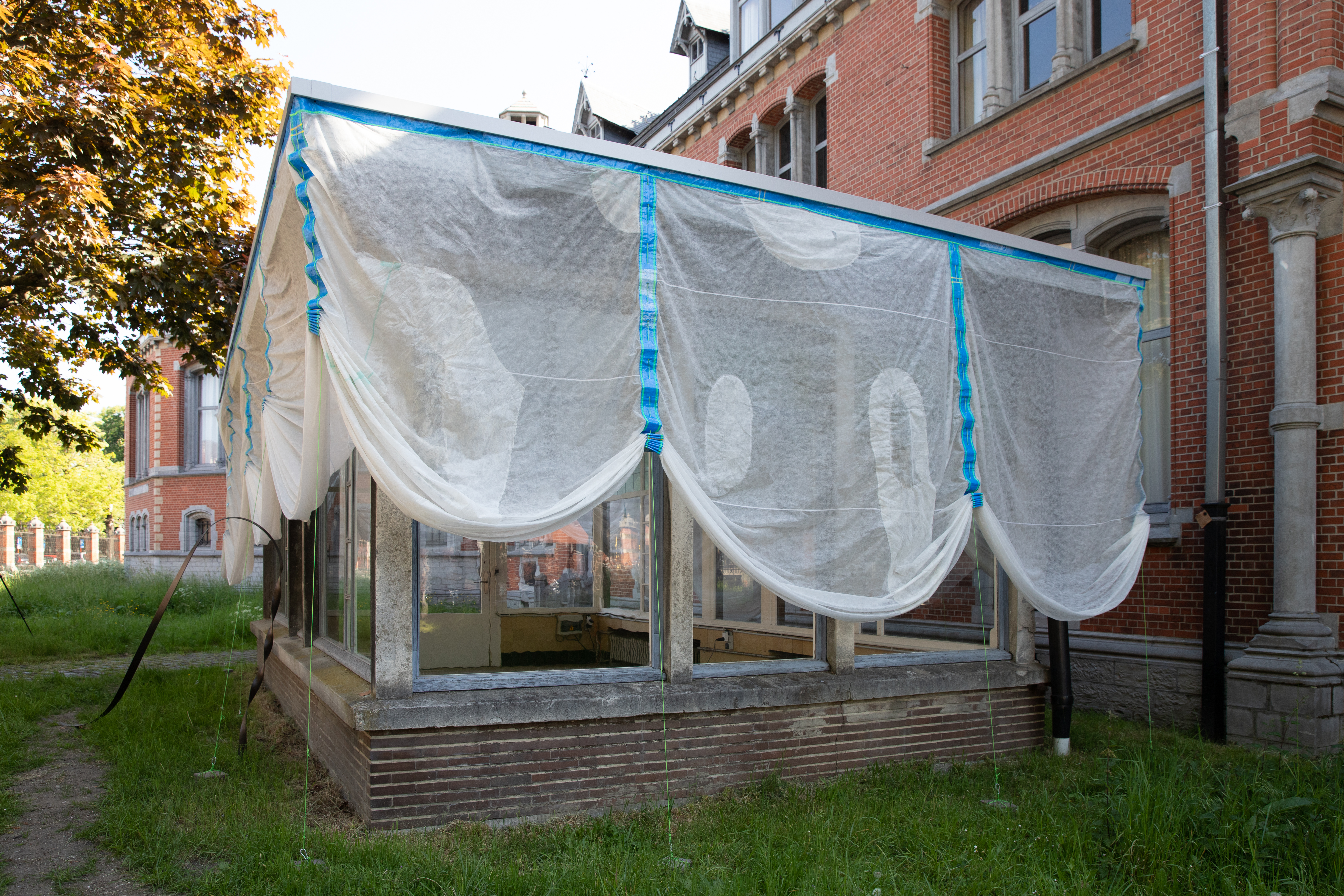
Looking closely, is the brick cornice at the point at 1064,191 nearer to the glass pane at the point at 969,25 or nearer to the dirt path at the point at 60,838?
the glass pane at the point at 969,25

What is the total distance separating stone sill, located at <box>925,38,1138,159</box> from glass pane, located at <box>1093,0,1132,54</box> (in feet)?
0.59

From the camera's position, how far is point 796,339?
6.05m

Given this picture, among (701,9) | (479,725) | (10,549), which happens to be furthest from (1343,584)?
(10,549)

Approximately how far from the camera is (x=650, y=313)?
5488 mm

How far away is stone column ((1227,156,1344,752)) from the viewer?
7.52 m

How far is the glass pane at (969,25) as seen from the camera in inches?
478

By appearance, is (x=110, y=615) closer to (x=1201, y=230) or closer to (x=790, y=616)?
(x=790, y=616)

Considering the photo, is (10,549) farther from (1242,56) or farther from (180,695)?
(1242,56)

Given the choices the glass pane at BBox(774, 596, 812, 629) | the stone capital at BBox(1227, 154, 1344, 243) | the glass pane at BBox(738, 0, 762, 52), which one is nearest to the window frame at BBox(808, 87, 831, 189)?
the glass pane at BBox(738, 0, 762, 52)

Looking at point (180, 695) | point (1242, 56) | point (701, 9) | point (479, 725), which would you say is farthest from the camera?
point (701, 9)

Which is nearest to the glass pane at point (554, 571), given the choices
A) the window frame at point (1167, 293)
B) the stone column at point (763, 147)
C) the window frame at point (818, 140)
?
the window frame at point (1167, 293)

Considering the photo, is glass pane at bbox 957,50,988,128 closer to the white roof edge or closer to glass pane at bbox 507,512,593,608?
the white roof edge

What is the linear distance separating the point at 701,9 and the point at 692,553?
Answer: 1726 cm

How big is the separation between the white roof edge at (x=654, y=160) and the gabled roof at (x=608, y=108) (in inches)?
→ 688
